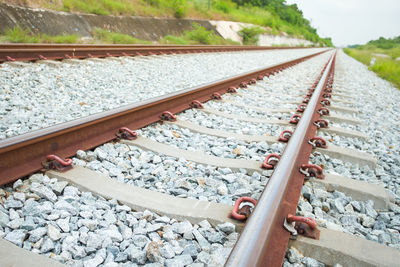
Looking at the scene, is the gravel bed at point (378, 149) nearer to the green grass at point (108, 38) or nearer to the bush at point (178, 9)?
the green grass at point (108, 38)

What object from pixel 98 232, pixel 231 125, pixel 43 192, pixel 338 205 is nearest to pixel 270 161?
pixel 338 205

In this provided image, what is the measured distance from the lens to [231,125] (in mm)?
3213

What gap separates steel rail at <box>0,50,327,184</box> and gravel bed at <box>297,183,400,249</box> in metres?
1.62

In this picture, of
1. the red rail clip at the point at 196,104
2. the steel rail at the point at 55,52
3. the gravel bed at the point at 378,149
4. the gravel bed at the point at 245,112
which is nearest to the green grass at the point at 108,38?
the steel rail at the point at 55,52

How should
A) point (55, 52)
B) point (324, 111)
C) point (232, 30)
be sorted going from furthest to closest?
point (232, 30) < point (55, 52) < point (324, 111)

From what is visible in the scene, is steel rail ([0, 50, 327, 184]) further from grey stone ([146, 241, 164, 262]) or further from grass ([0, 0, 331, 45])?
grass ([0, 0, 331, 45])

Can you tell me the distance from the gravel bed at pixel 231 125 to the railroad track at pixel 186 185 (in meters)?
0.01

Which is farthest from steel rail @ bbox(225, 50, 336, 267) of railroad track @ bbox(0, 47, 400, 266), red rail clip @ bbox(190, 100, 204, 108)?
red rail clip @ bbox(190, 100, 204, 108)

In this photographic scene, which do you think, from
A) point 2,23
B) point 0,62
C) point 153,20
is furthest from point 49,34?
point 153,20

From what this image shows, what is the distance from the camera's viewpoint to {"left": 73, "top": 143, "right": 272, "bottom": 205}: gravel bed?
1.86 metres

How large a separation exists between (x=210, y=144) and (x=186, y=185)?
79 centimetres

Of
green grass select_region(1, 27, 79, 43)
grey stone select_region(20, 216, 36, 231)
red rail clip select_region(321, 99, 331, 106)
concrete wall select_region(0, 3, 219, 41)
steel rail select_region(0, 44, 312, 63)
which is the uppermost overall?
concrete wall select_region(0, 3, 219, 41)

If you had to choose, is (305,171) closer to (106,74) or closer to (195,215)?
(195,215)

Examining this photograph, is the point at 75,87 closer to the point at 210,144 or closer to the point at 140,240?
the point at 210,144
